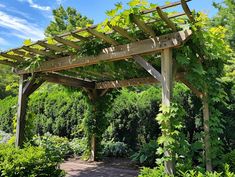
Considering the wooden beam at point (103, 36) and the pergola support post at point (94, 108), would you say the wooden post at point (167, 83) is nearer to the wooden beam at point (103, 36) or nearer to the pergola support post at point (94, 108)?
the wooden beam at point (103, 36)

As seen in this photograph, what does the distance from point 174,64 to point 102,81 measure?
3956 millimetres

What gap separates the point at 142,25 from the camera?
366 centimetres

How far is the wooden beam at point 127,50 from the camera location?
12.2 feet

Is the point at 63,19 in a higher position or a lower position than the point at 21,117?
higher

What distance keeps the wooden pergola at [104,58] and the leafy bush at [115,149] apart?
0.74 meters

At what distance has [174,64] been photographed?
406 centimetres

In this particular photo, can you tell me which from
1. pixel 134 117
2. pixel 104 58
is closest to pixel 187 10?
pixel 104 58

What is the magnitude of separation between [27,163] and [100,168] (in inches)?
102

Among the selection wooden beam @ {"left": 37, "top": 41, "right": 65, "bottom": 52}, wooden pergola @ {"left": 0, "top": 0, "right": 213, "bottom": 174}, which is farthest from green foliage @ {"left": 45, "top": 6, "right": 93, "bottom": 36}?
wooden beam @ {"left": 37, "top": 41, "right": 65, "bottom": 52}

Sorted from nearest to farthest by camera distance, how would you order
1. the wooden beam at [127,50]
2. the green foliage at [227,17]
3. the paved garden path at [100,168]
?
the wooden beam at [127,50], the paved garden path at [100,168], the green foliage at [227,17]

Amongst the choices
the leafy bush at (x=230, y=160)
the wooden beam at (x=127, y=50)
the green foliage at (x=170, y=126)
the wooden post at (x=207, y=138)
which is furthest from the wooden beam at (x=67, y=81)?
the leafy bush at (x=230, y=160)

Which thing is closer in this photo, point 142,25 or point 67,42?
point 142,25

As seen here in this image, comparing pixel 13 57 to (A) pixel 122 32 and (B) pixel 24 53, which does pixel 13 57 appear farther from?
(A) pixel 122 32

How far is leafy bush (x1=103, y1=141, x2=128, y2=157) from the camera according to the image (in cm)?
841
